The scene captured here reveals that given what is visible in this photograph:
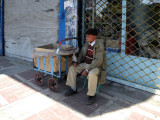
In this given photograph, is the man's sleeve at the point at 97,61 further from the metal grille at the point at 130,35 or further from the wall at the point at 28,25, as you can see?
the wall at the point at 28,25

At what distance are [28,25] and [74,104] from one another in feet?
13.9

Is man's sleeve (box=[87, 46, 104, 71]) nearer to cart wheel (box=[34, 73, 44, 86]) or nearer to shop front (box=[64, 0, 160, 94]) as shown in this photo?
shop front (box=[64, 0, 160, 94])

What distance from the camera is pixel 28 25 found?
6.16 m

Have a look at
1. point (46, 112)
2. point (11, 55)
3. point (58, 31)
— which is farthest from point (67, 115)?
point (11, 55)

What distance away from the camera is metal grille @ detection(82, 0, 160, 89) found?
3408 mm

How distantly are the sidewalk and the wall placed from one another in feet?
6.78

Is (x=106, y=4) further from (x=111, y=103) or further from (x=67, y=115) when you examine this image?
(x=67, y=115)

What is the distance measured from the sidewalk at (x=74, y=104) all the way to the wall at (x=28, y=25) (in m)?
2.07

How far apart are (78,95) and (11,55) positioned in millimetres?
5075

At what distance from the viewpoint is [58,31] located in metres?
4.95

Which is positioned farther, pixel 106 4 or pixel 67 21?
pixel 67 21

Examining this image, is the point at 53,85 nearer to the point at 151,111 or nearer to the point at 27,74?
the point at 27,74

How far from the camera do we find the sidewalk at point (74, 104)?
2.68m

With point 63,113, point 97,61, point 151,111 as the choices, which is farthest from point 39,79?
point 151,111
